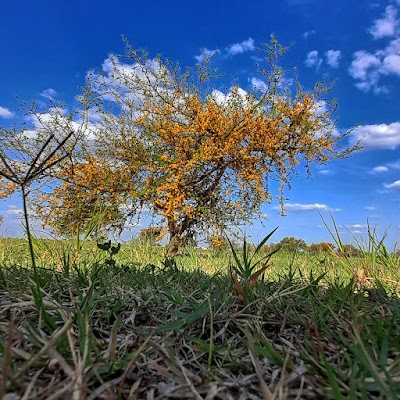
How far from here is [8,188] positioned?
11.0 m

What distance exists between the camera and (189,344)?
1347 mm

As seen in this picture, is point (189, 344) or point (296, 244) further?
point (296, 244)

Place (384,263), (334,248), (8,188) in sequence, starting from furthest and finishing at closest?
1. (8,188)
2. (334,248)
3. (384,263)

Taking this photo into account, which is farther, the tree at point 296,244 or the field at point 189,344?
the tree at point 296,244

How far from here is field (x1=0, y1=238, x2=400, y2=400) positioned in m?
1.05

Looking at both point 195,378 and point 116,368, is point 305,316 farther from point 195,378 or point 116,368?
point 116,368

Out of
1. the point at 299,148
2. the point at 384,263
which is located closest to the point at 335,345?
the point at 384,263

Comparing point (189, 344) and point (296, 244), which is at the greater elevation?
point (296, 244)

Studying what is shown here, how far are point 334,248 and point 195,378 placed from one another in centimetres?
344

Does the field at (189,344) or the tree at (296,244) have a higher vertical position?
the tree at (296,244)

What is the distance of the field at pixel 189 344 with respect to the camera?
3.43 ft

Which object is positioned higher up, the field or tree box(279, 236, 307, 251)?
tree box(279, 236, 307, 251)

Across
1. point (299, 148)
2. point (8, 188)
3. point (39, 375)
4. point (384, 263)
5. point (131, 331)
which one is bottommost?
point (39, 375)

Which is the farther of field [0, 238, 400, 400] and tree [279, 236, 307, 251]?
tree [279, 236, 307, 251]
